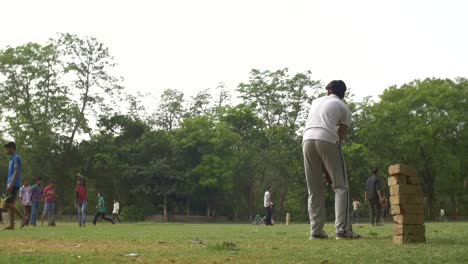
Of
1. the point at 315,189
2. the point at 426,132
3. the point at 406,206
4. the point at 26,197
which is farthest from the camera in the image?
the point at 426,132

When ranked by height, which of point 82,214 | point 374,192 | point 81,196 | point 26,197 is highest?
point 374,192

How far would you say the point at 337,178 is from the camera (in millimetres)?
8891

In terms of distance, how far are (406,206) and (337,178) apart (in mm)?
1362

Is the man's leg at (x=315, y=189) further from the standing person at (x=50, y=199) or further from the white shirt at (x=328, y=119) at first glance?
the standing person at (x=50, y=199)

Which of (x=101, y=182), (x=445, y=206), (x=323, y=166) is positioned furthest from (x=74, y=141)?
(x=323, y=166)

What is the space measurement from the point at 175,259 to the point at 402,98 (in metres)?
60.3

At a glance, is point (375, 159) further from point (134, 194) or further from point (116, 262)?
point (116, 262)

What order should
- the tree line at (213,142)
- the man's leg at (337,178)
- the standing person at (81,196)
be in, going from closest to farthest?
the man's leg at (337,178), the standing person at (81,196), the tree line at (213,142)

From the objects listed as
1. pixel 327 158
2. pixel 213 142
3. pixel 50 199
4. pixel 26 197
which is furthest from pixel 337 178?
pixel 213 142

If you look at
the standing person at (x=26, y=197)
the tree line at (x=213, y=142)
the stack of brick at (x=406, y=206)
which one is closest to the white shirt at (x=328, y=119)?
the stack of brick at (x=406, y=206)

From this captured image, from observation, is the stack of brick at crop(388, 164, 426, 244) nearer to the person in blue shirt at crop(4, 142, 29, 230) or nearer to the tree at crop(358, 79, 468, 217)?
the person in blue shirt at crop(4, 142, 29, 230)

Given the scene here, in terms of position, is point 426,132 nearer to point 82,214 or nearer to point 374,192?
point 374,192

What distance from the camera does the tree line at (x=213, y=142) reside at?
5475cm

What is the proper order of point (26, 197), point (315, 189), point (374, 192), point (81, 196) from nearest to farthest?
point (315, 189), point (374, 192), point (26, 197), point (81, 196)
